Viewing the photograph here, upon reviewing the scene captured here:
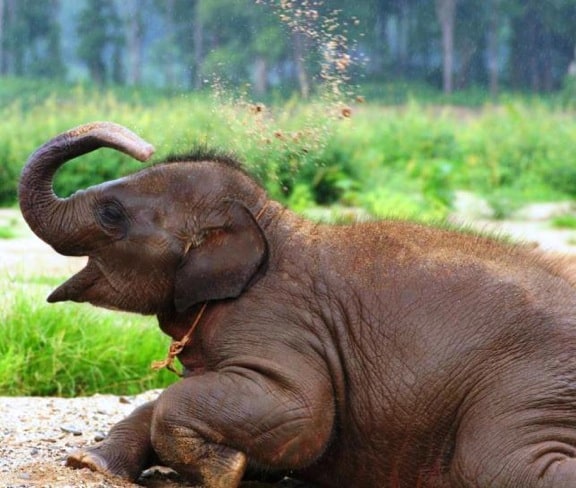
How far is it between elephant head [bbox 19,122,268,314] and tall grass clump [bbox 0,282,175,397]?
3.21m

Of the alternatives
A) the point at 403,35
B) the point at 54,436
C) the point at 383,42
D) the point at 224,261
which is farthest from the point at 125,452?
the point at 403,35

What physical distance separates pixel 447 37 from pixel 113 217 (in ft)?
97.4

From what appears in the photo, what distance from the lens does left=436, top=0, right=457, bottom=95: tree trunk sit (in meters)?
34.6

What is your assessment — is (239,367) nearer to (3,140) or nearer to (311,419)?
(311,419)

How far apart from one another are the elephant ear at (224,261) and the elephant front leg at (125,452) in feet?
2.06

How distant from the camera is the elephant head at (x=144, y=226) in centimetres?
586

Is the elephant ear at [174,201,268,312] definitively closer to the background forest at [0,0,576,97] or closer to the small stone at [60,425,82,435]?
the small stone at [60,425,82,435]

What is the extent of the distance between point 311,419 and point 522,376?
929 millimetres

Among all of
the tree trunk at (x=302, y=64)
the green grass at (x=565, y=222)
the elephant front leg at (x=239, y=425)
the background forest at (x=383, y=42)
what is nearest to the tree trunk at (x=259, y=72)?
the green grass at (x=565, y=222)

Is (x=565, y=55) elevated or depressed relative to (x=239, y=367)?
depressed

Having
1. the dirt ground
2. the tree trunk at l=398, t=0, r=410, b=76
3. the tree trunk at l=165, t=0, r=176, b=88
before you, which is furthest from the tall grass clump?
the tree trunk at l=398, t=0, r=410, b=76

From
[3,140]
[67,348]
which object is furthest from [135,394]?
[3,140]

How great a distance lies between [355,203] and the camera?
2203 cm

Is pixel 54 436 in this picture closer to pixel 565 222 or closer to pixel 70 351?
pixel 70 351
